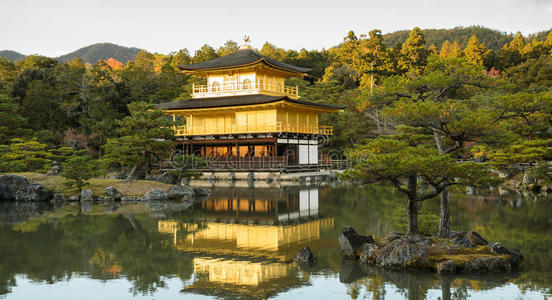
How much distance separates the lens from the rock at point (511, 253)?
342 inches

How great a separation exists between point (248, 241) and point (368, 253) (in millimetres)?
3375

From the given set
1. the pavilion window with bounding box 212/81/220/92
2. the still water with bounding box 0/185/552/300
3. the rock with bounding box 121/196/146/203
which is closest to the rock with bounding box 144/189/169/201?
the rock with bounding box 121/196/146/203

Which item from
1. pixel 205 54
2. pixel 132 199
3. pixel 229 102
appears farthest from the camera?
pixel 205 54

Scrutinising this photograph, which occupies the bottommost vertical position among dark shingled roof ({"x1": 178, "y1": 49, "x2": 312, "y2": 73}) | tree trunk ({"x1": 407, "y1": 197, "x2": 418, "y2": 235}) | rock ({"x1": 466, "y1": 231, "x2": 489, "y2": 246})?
rock ({"x1": 466, "y1": 231, "x2": 489, "y2": 246})

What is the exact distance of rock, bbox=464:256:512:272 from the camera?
8492 mm

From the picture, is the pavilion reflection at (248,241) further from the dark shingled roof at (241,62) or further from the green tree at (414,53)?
the green tree at (414,53)

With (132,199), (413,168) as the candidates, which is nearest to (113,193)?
(132,199)

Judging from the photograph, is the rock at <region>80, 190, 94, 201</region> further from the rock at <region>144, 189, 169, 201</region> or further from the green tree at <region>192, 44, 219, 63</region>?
the green tree at <region>192, 44, 219, 63</region>

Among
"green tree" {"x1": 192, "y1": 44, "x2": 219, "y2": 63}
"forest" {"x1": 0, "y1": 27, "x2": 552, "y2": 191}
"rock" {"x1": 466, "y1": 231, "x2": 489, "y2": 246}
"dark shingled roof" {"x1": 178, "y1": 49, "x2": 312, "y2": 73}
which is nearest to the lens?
"forest" {"x1": 0, "y1": 27, "x2": 552, "y2": 191}

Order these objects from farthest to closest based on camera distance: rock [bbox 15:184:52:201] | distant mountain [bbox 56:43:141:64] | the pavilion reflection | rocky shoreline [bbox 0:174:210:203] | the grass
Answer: distant mountain [bbox 56:43:141:64]
the grass
rock [bbox 15:184:52:201]
rocky shoreline [bbox 0:174:210:203]
the pavilion reflection

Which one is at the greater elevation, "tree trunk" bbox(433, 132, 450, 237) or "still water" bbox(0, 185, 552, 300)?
"tree trunk" bbox(433, 132, 450, 237)

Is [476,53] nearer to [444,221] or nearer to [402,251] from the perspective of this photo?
Answer: [444,221]

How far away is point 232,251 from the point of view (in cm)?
1043

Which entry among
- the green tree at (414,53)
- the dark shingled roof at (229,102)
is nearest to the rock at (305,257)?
the dark shingled roof at (229,102)
